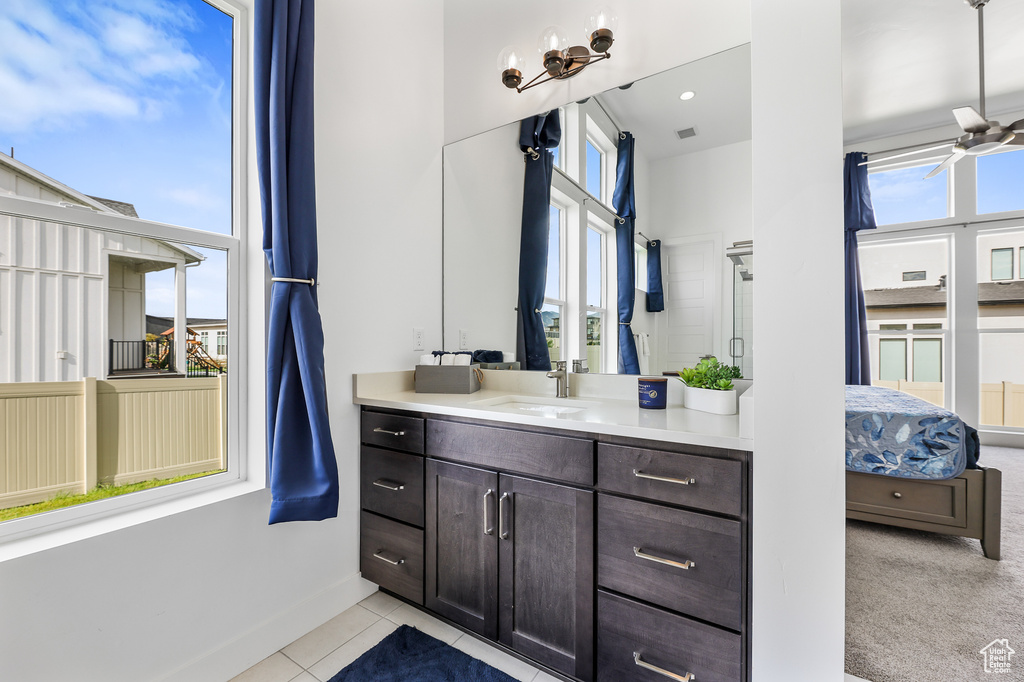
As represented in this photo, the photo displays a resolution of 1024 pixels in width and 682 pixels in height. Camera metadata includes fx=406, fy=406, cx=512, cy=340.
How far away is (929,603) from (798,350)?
1661mm

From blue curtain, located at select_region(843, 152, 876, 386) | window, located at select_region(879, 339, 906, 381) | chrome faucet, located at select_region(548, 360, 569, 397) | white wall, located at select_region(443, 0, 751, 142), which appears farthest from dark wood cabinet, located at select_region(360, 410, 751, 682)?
window, located at select_region(879, 339, 906, 381)

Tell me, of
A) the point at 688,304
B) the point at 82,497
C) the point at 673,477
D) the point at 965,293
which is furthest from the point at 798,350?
the point at 965,293

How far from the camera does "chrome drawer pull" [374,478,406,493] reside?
1636mm

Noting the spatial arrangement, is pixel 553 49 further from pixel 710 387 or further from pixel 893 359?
pixel 893 359

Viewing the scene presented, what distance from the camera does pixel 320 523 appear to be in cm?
164

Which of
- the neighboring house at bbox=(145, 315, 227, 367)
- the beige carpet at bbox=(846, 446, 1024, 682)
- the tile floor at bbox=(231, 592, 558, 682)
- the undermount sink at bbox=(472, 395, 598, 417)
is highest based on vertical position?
the neighboring house at bbox=(145, 315, 227, 367)

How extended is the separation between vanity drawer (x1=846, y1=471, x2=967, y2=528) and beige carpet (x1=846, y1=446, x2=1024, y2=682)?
0.49 feet

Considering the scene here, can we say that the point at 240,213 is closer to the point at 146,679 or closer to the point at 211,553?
the point at 211,553

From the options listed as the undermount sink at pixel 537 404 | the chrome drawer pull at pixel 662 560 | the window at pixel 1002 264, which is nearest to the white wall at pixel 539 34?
the undermount sink at pixel 537 404

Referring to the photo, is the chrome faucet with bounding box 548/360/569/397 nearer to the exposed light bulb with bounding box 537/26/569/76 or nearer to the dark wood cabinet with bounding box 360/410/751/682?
the dark wood cabinet with bounding box 360/410/751/682

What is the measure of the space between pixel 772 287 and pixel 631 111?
1150 mm

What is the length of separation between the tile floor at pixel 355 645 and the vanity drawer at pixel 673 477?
752 millimetres

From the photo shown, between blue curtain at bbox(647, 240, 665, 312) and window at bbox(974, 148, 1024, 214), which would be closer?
blue curtain at bbox(647, 240, 665, 312)

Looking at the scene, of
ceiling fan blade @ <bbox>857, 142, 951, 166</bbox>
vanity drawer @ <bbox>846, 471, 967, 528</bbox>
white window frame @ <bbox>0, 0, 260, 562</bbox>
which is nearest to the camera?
white window frame @ <bbox>0, 0, 260, 562</bbox>
